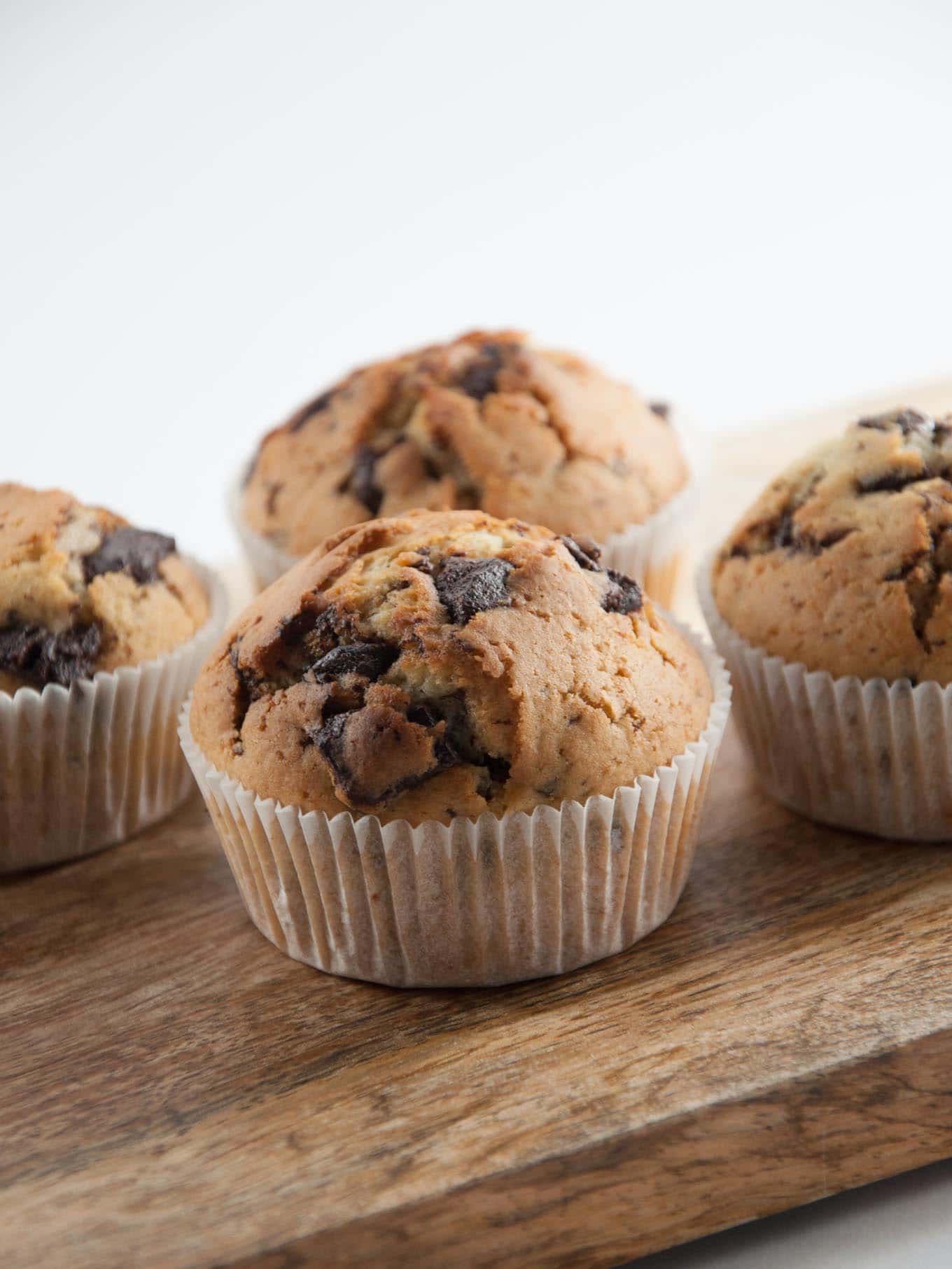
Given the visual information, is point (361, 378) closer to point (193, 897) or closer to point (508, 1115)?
point (193, 897)

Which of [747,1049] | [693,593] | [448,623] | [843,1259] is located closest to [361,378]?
[693,593]

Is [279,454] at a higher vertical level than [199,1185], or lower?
higher

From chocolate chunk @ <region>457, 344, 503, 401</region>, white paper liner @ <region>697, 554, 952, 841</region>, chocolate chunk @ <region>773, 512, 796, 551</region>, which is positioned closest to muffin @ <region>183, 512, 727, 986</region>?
white paper liner @ <region>697, 554, 952, 841</region>

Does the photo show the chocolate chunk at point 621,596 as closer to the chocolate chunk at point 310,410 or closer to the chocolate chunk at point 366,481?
the chocolate chunk at point 366,481

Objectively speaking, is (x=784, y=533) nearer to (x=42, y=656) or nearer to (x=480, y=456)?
(x=480, y=456)

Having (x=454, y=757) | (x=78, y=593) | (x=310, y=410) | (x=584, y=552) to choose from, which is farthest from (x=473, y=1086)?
(x=310, y=410)

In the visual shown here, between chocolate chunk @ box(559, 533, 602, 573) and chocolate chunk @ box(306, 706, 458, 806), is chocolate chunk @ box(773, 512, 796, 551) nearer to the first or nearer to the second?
chocolate chunk @ box(559, 533, 602, 573)
